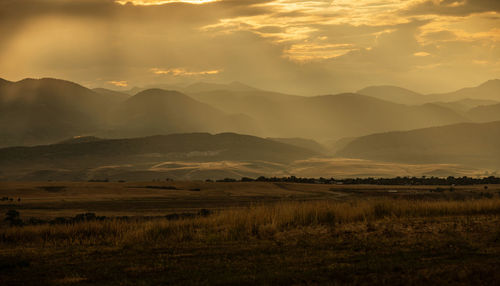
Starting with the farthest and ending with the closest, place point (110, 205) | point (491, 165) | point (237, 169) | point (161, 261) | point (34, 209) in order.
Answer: point (491, 165) → point (237, 169) → point (110, 205) → point (34, 209) → point (161, 261)

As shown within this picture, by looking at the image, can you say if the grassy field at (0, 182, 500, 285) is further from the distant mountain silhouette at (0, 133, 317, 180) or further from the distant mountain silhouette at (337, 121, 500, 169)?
the distant mountain silhouette at (337, 121, 500, 169)

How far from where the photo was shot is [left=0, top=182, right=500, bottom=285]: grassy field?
12406mm

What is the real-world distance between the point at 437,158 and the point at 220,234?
555 feet

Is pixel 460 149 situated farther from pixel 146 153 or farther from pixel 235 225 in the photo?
pixel 235 225

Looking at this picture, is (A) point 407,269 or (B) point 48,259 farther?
(B) point 48,259

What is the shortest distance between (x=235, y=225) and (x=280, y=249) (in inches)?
172

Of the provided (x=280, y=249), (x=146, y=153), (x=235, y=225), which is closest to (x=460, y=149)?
(x=146, y=153)

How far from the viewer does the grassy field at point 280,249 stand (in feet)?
40.7

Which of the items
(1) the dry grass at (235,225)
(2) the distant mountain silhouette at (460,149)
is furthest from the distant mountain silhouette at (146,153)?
(1) the dry grass at (235,225)

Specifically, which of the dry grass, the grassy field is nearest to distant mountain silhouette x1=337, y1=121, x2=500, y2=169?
the dry grass

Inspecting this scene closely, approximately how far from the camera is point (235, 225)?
2020cm

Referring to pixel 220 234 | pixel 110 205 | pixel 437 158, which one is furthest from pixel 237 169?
pixel 220 234

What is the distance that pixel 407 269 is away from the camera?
12.5 meters

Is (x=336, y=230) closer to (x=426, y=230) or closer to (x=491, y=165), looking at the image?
(x=426, y=230)
